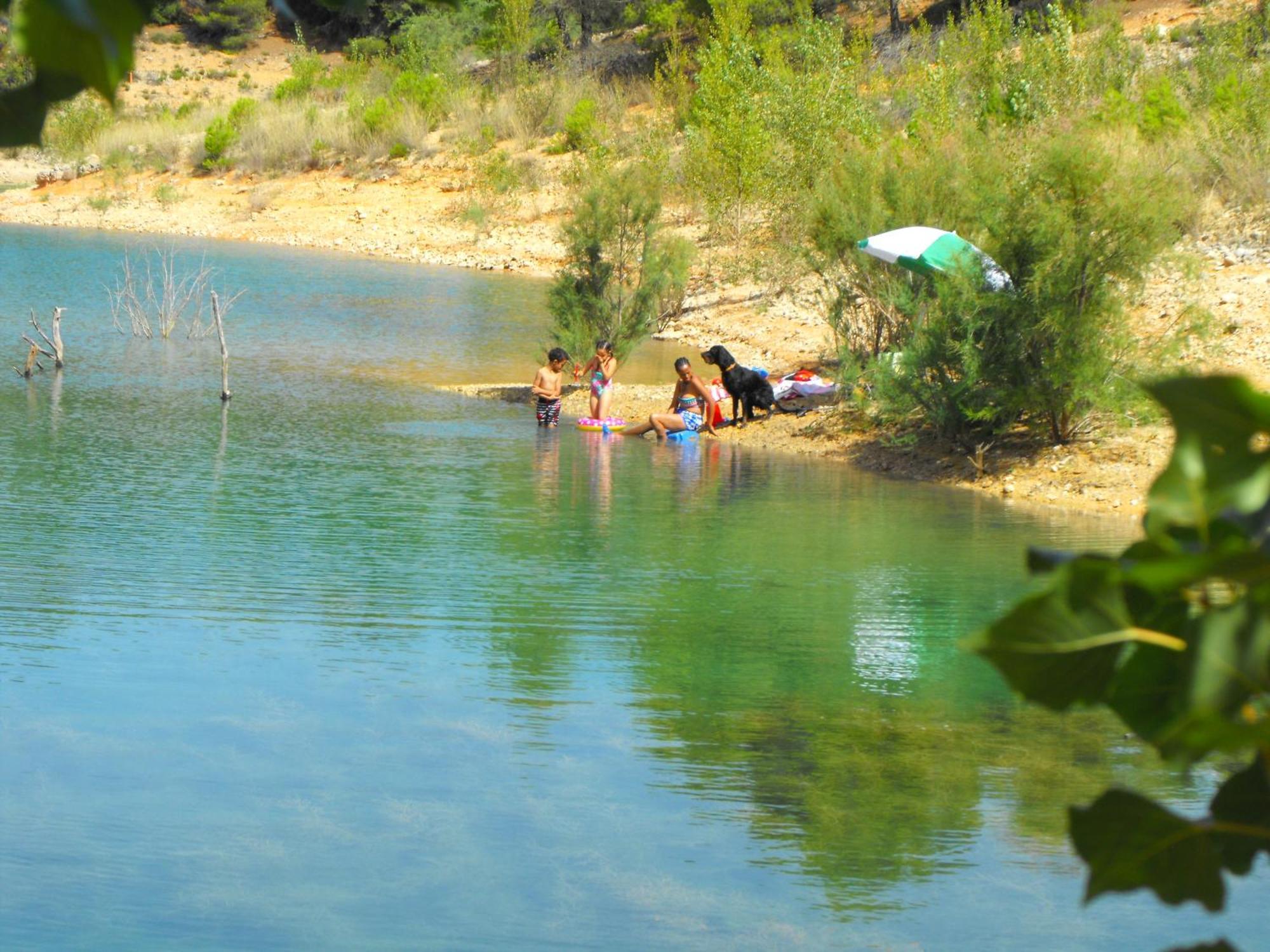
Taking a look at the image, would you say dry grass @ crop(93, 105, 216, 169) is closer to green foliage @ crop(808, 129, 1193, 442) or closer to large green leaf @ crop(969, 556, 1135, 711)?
green foliage @ crop(808, 129, 1193, 442)

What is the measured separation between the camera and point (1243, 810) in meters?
1.08

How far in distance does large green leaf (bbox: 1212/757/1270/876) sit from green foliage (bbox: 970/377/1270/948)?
36 mm

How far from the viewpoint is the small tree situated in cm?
1708

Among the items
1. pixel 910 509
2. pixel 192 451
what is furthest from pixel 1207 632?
pixel 192 451

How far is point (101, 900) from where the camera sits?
14.5 feet

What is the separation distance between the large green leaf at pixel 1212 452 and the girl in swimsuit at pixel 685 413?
12931 millimetres

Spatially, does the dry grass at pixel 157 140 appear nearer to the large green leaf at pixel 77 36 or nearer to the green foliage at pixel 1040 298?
the green foliage at pixel 1040 298

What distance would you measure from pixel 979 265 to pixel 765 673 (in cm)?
629

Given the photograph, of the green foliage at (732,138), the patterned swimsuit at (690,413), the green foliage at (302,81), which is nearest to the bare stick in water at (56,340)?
the patterned swimsuit at (690,413)

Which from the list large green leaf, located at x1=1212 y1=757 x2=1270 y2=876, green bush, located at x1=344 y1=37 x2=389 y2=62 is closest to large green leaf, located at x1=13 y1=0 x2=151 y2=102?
large green leaf, located at x1=1212 y1=757 x2=1270 y2=876

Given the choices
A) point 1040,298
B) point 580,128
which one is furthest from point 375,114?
point 1040,298

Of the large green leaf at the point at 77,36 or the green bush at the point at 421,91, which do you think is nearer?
the large green leaf at the point at 77,36

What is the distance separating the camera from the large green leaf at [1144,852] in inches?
41.3

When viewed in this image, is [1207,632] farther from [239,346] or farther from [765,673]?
[239,346]
